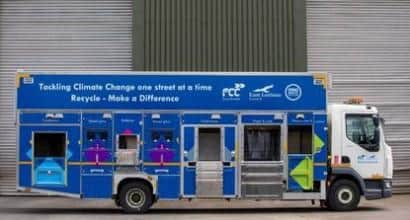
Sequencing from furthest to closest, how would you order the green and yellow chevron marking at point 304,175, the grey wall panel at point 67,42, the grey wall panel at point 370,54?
the grey wall panel at point 370,54 → the grey wall panel at point 67,42 → the green and yellow chevron marking at point 304,175

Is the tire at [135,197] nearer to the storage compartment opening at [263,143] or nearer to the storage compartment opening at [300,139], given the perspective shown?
the storage compartment opening at [263,143]

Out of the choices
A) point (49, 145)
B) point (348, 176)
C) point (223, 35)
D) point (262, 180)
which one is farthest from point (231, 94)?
point (223, 35)

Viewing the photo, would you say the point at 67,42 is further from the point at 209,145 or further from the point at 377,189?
the point at 377,189

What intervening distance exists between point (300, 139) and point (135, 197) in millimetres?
4192

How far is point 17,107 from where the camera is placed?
706 inches

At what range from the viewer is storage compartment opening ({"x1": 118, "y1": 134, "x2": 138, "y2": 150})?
1797cm

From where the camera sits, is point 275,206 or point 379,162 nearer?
point 379,162

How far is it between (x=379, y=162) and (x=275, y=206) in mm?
3503

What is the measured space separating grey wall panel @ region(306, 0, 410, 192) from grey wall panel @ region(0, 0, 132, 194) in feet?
21.0

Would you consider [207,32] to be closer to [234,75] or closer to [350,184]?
[234,75]

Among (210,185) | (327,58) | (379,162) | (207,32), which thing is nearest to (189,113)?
(210,185)

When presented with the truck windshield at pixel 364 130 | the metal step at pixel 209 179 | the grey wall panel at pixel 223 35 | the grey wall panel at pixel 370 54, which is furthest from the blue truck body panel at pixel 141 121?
the grey wall panel at pixel 370 54

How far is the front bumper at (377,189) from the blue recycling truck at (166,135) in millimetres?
1142

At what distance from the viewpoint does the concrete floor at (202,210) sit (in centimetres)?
1723
